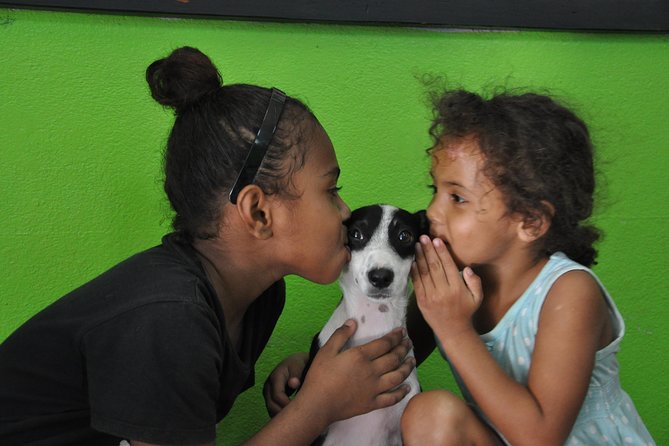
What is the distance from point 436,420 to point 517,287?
0.30m

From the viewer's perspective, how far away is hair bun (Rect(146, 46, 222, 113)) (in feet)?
3.76

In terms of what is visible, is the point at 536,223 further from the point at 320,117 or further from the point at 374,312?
the point at 320,117

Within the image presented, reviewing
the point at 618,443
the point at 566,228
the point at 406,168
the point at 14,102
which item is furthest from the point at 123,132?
the point at 618,443

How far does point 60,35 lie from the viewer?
1568 millimetres

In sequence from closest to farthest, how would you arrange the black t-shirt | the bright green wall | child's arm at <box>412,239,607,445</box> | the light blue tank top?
the black t-shirt → child's arm at <box>412,239,607,445</box> → the light blue tank top → the bright green wall

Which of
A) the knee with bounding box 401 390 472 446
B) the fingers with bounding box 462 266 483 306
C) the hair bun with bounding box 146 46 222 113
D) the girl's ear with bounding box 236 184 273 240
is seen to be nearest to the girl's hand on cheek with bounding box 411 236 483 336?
the fingers with bounding box 462 266 483 306

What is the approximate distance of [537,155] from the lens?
1.18 m

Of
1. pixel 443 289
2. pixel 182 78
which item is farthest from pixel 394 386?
pixel 182 78

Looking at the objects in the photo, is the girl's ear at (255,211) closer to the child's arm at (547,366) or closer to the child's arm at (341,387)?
the child's arm at (341,387)

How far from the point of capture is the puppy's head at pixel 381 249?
3.78 ft

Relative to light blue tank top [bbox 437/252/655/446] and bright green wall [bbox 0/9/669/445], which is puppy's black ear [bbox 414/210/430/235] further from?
bright green wall [bbox 0/9/669/445]

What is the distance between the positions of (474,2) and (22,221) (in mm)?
1138

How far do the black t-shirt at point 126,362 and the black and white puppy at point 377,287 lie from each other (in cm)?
22

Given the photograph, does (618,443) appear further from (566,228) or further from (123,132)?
(123,132)
